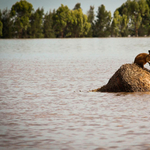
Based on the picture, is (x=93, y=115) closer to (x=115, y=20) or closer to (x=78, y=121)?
(x=78, y=121)

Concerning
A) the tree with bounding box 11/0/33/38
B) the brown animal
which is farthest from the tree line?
the brown animal

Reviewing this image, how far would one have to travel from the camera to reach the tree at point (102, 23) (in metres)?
123

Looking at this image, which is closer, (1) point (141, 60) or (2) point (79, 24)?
(1) point (141, 60)

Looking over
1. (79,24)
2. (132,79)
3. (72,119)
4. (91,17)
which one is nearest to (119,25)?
(79,24)

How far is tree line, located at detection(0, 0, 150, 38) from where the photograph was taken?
356ft

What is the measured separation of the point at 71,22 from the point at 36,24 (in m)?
10.8

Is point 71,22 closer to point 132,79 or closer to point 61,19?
point 61,19

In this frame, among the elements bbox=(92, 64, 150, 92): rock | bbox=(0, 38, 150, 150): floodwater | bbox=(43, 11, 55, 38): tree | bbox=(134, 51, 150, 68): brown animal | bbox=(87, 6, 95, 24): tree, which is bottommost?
bbox=(0, 38, 150, 150): floodwater

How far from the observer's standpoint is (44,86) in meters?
11.7

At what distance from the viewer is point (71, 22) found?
116 meters

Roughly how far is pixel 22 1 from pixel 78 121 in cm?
11428

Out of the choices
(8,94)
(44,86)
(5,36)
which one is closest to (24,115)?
(8,94)

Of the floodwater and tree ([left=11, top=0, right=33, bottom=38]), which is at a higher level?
tree ([left=11, top=0, right=33, bottom=38])

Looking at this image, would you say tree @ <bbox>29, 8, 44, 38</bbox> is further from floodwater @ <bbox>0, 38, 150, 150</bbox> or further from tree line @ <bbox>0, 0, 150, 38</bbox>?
floodwater @ <bbox>0, 38, 150, 150</bbox>
